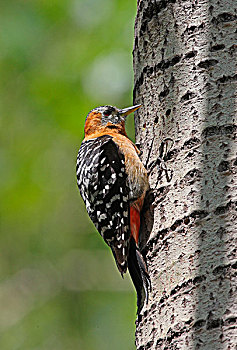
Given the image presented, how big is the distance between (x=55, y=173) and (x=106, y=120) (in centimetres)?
289

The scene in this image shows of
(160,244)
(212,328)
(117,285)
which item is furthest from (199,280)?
(117,285)

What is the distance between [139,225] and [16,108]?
4.37 m

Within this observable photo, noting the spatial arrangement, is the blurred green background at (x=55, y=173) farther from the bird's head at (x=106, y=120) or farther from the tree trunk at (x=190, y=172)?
the tree trunk at (x=190, y=172)

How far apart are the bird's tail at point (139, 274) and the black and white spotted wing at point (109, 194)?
0.06 m

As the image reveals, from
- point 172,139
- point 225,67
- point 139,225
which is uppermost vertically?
→ point 225,67

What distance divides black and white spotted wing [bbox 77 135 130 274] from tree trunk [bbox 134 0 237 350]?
1.20 feet

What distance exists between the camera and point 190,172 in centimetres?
270

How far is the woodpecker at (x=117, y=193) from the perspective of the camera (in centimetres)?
338

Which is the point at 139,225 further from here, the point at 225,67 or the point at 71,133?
the point at 71,133

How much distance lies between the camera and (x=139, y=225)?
3.33 meters

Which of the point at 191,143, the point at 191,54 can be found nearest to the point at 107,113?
the point at 191,54

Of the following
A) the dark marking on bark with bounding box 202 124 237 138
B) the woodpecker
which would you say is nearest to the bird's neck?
the woodpecker

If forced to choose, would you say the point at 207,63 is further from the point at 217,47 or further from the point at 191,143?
the point at 191,143

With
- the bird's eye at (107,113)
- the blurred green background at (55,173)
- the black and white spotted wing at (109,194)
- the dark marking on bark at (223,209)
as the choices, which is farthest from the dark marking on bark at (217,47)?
the blurred green background at (55,173)
